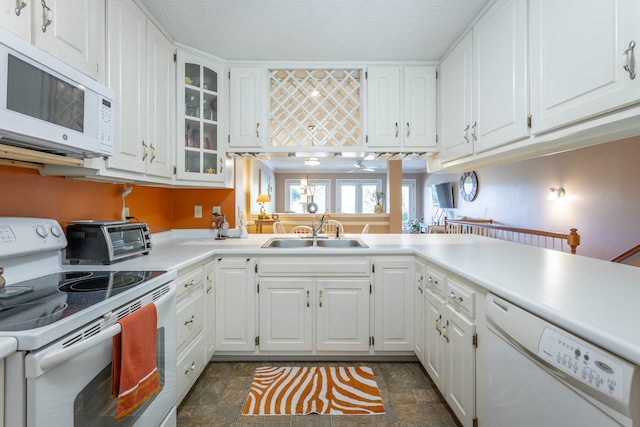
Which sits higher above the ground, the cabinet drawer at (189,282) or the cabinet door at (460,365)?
the cabinet drawer at (189,282)

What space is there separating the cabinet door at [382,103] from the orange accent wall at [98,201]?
1.41 meters

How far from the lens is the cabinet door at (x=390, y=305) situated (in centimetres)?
218

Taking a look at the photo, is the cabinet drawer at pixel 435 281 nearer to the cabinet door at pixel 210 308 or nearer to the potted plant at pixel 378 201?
the cabinet door at pixel 210 308

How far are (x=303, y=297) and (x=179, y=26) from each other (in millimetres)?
2091

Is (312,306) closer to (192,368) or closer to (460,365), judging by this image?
(192,368)

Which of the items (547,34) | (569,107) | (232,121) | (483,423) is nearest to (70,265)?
(232,121)

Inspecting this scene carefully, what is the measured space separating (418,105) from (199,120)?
1.81 metres

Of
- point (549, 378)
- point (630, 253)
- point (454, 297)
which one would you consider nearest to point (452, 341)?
point (454, 297)

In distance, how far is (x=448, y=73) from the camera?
92.0 inches

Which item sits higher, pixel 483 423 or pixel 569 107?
pixel 569 107

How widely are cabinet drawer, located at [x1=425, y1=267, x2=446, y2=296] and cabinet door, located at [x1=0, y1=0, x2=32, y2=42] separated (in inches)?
83.5

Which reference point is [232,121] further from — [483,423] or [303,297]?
[483,423]

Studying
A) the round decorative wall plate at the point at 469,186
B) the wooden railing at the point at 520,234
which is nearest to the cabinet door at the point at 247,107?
the wooden railing at the point at 520,234

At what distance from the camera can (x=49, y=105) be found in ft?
3.51
